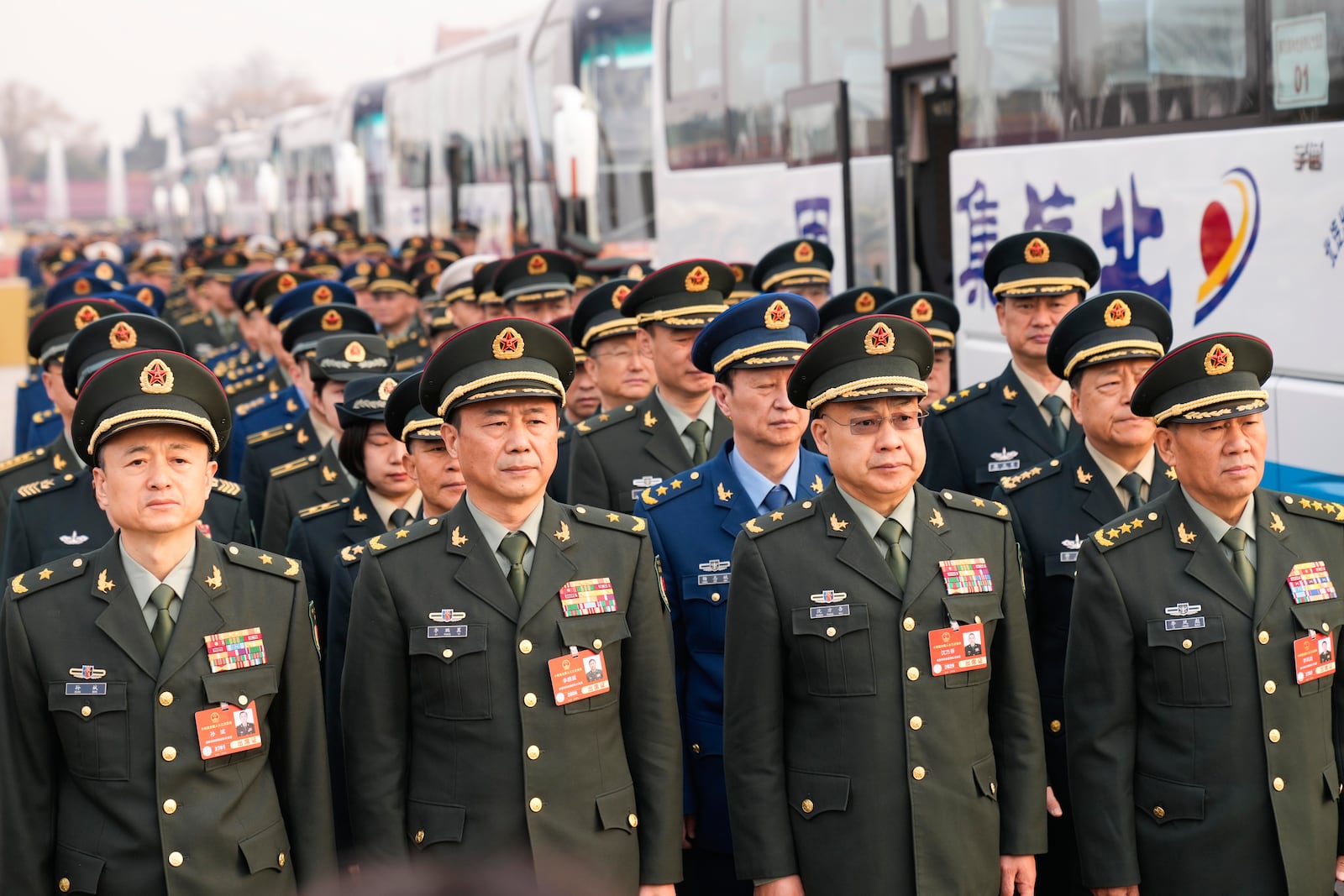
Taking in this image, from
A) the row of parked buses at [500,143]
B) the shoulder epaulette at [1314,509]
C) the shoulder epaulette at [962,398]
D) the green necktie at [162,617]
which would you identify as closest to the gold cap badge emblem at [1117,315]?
the shoulder epaulette at [962,398]

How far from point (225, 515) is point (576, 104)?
10482mm

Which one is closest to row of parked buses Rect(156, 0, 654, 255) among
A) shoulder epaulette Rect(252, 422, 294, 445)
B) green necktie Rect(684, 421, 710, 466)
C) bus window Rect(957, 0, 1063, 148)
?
bus window Rect(957, 0, 1063, 148)

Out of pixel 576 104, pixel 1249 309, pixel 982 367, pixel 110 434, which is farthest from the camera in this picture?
pixel 576 104

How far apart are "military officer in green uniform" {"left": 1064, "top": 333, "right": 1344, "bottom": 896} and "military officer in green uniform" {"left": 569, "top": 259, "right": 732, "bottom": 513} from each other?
73.5 inches

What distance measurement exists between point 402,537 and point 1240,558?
188cm

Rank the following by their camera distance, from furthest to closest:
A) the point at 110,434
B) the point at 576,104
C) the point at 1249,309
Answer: the point at 576,104 < the point at 1249,309 < the point at 110,434

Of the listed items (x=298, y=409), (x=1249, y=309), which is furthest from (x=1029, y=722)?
(x=298, y=409)

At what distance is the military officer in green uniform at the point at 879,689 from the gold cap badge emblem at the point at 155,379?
4.31ft

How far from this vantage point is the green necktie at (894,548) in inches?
143

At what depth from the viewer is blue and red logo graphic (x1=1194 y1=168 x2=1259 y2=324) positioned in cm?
610

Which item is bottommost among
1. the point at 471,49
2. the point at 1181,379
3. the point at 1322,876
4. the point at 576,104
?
the point at 1322,876

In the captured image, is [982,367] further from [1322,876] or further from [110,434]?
[110,434]

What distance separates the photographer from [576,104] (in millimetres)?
15047

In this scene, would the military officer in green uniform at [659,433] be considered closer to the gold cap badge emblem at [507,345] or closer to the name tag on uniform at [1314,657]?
the gold cap badge emblem at [507,345]
